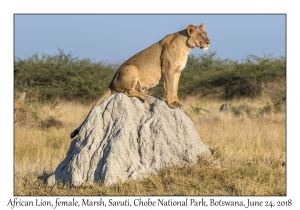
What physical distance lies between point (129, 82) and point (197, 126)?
7151mm

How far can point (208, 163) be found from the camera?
934cm

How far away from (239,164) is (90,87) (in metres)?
20.7

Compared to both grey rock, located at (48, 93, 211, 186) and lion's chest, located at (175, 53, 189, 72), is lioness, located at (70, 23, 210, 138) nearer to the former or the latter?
lion's chest, located at (175, 53, 189, 72)

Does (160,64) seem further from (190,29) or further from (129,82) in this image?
(190,29)

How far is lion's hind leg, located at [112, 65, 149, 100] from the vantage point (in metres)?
9.72

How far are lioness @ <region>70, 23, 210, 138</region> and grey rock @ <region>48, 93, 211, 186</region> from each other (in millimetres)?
299

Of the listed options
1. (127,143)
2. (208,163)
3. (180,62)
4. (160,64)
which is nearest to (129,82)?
(160,64)

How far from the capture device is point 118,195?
850 cm

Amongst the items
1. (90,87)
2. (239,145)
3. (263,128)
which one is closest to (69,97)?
(90,87)

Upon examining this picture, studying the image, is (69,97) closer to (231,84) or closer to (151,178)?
(231,84)

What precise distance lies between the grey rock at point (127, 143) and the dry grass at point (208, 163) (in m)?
0.18

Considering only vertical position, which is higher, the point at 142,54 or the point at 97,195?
the point at 142,54

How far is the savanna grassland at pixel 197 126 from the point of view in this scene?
888 cm


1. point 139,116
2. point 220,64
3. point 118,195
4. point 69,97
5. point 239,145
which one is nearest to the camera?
point 118,195
